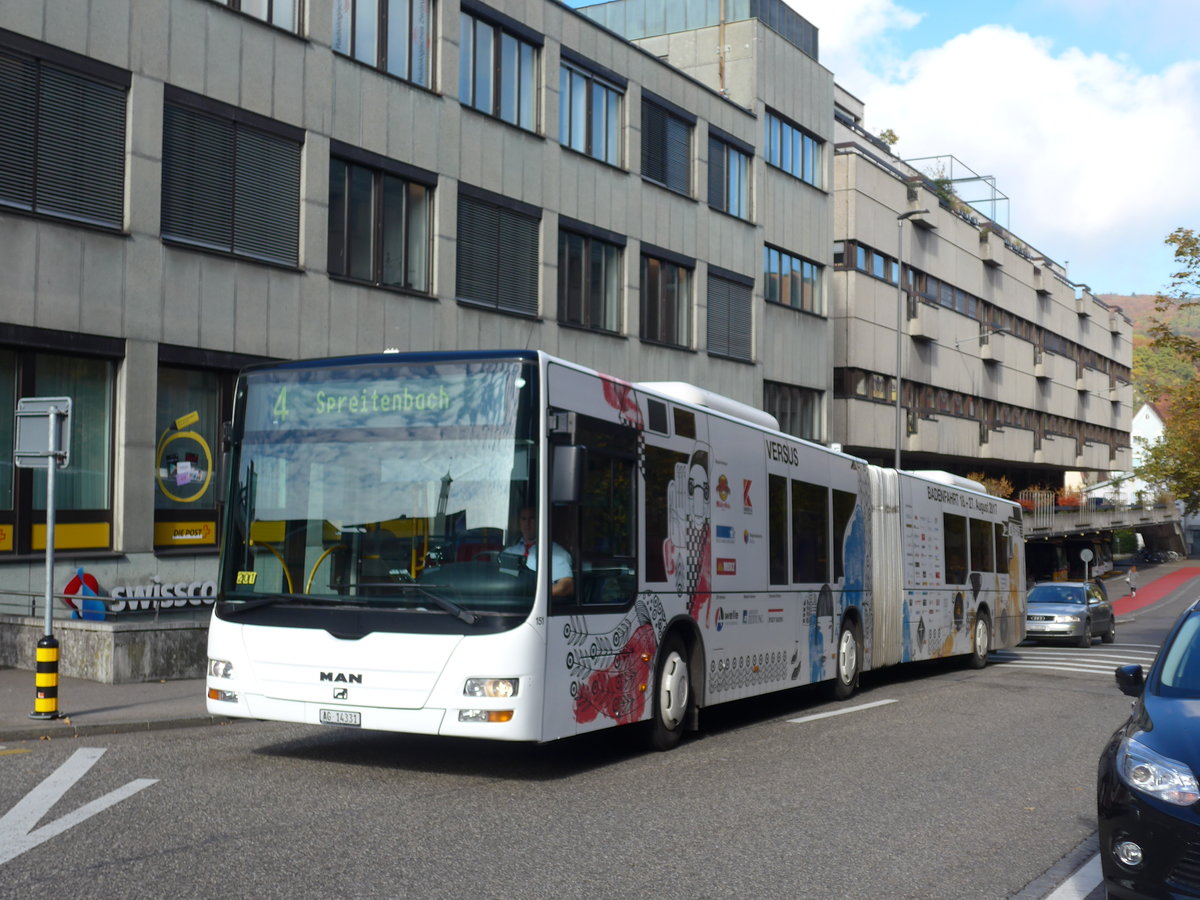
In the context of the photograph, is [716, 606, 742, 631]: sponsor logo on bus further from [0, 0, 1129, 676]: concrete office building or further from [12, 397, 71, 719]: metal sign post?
[0, 0, 1129, 676]: concrete office building

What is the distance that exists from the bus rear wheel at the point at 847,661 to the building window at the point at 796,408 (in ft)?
72.6

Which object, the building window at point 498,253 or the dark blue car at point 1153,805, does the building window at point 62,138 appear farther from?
the dark blue car at point 1153,805

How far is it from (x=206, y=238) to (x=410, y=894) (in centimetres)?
1647

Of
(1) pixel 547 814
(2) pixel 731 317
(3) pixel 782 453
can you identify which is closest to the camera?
(1) pixel 547 814

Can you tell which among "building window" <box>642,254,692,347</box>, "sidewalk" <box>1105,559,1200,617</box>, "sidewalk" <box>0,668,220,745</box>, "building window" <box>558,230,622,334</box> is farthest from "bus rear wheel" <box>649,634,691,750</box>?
"sidewalk" <box>1105,559,1200,617</box>

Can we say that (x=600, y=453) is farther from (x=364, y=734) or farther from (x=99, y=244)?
(x=99, y=244)

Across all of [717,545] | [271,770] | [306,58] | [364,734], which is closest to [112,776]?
[271,770]

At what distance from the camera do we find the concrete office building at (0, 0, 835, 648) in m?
18.8

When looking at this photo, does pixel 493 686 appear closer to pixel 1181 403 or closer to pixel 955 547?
pixel 955 547

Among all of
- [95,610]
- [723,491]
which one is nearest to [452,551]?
[723,491]

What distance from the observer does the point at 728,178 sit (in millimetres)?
37062

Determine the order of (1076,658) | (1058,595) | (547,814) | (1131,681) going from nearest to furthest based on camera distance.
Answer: (1131,681) → (547,814) → (1076,658) → (1058,595)

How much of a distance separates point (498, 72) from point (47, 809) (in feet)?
71.7

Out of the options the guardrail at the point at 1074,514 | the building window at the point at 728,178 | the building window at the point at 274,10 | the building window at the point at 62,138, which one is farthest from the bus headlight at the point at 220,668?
the guardrail at the point at 1074,514
